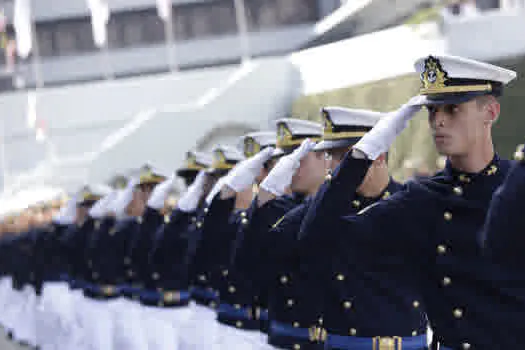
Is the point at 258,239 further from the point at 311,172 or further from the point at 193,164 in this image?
the point at 193,164

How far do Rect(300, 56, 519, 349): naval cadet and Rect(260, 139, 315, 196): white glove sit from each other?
44.5 inches

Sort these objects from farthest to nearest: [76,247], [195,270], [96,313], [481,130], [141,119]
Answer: [141,119]
[76,247]
[96,313]
[195,270]
[481,130]

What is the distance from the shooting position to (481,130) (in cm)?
315

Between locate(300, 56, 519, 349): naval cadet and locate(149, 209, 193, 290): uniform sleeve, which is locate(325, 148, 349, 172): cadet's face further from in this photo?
locate(149, 209, 193, 290): uniform sleeve

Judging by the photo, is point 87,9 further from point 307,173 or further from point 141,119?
point 307,173

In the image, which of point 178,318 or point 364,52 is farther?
point 364,52

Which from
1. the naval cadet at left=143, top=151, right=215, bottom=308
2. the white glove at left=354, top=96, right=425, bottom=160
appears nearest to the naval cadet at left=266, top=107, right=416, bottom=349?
the white glove at left=354, top=96, right=425, bottom=160

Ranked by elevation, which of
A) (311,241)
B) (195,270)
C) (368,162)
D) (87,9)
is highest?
(87,9)

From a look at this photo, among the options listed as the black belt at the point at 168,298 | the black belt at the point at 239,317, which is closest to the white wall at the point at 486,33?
the black belt at the point at 168,298

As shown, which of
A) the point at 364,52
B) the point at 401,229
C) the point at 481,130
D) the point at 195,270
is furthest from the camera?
the point at 364,52

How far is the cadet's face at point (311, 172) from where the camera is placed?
4.74 m

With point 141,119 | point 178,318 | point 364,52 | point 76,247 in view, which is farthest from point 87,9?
point 178,318

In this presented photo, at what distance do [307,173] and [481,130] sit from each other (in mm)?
1727

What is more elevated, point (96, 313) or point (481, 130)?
point (481, 130)
